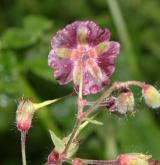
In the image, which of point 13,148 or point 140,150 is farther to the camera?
point 13,148

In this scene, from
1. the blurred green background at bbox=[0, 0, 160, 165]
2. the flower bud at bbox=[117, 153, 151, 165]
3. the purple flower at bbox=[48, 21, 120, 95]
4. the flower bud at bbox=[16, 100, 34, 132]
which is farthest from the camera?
the blurred green background at bbox=[0, 0, 160, 165]

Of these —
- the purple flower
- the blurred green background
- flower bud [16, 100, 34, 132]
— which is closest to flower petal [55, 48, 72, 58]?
the purple flower

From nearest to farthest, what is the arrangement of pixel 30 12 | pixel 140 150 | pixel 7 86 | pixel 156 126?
pixel 7 86 < pixel 140 150 < pixel 156 126 < pixel 30 12

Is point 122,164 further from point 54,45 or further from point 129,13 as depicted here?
point 129,13

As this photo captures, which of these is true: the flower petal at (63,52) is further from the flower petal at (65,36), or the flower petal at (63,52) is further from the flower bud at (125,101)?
the flower bud at (125,101)

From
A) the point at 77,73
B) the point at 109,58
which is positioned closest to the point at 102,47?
the point at 109,58

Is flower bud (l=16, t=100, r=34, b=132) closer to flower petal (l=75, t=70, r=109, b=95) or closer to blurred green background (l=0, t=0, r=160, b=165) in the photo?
flower petal (l=75, t=70, r=109, b=95)

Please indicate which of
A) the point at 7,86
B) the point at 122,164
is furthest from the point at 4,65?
the point at 122,164
